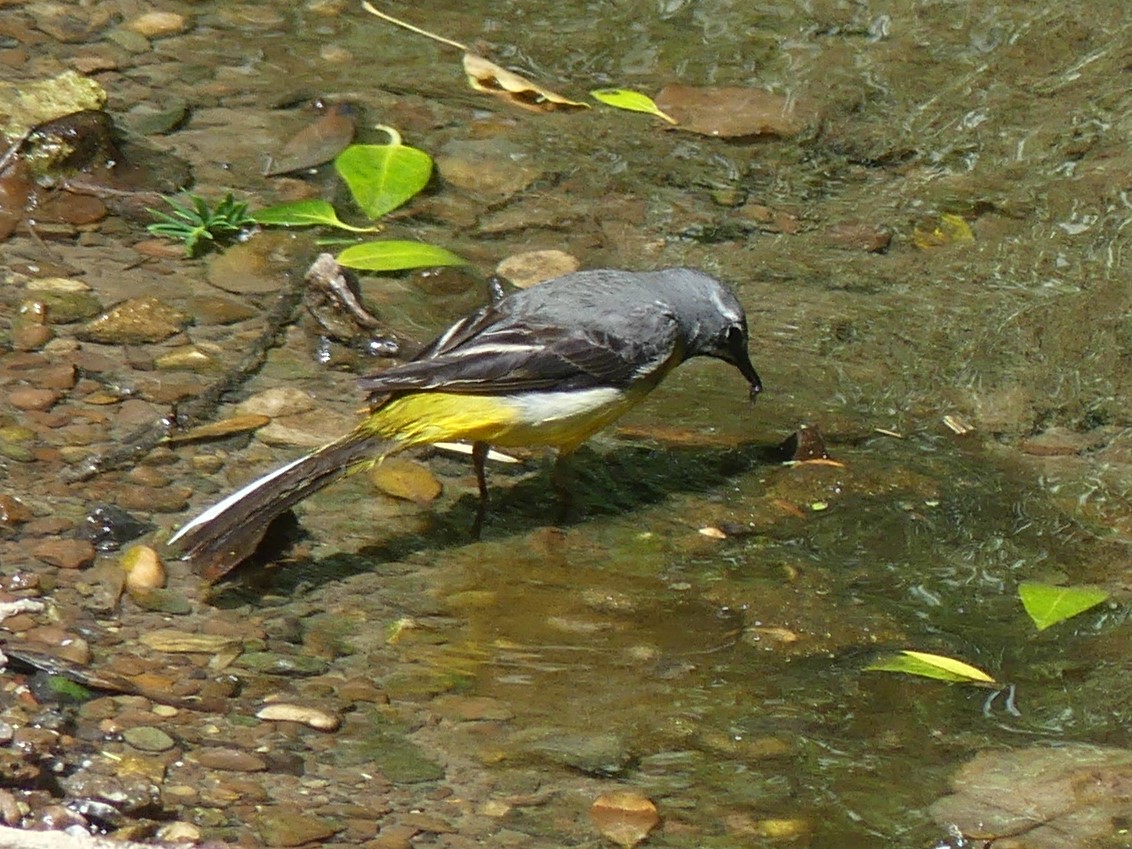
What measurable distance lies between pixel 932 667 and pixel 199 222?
154 inches

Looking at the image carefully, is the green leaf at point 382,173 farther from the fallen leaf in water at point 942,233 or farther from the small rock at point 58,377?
the fallen leaf in water at point 942,233

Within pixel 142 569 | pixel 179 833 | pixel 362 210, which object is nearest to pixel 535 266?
pixel 362 210

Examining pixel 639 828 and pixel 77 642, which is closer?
pixel 639 828

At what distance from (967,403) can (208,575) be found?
3425mm

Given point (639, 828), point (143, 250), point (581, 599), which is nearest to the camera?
point (639, 828)

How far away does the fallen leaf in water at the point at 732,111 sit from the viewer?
8844mm

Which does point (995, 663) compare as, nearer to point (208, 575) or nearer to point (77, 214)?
point (208, 575)

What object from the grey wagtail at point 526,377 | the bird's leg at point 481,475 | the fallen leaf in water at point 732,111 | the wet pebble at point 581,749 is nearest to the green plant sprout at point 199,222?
the grey wagtail at point 526,377

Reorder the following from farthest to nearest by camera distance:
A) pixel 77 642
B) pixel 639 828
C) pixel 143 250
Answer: pixel 143 250
pixel 77 642
pixel 639 828

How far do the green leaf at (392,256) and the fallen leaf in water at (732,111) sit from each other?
2090mm

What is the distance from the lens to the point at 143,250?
7.26m

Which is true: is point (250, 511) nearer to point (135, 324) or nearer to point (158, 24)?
point (135, 324)

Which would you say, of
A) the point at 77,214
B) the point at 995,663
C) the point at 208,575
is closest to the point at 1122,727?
the point at 995,663

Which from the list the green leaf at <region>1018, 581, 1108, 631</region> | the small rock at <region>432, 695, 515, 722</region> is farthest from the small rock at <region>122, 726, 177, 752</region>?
the green leaf at <region>1018, 581, 1108, 631</region>
